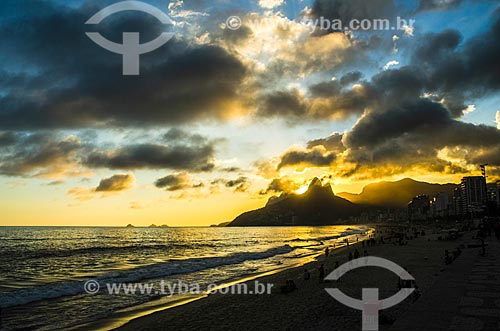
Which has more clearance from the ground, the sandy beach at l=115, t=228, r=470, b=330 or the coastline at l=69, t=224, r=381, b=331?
the sandy beach at l=115, t=228, r=470, b=330

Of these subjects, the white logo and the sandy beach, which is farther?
the sandy beach

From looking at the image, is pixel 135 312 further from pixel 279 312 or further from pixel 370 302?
pixel 370 302

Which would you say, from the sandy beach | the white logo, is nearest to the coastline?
the sandy beach

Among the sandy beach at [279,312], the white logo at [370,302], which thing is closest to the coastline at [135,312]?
the sandy beach at [279,312]

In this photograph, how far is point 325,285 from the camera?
2022 centimetres

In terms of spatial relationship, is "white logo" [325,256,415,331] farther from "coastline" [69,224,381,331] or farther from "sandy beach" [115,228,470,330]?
"coastline" [69,224,381,331]

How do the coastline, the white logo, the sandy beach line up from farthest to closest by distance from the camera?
the coastline < the sandy beach < the white logo

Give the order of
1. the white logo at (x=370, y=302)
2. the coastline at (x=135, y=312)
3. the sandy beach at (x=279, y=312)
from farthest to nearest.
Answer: the coastline at (x=135, y=312), the sandy beach at (x=279, y=312), the white logo at (x=370, y=302)

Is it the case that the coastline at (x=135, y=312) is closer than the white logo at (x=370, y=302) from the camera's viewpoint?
No

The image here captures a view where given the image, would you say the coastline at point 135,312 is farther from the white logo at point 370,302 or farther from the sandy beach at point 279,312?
the white logo at point 370,302

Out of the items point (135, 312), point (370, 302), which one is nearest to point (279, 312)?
point (370, 302)

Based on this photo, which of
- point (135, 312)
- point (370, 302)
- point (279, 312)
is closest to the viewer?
point (370, 302)

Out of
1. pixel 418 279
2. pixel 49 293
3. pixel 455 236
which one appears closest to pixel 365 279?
pixel 418 279

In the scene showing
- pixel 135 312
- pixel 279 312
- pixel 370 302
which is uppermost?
pixel 370 302
